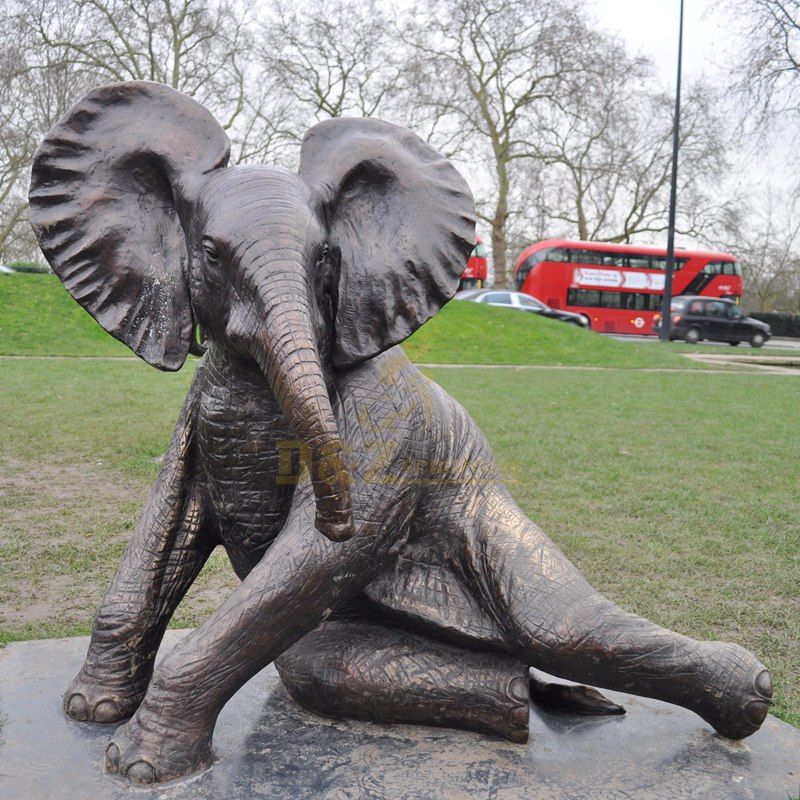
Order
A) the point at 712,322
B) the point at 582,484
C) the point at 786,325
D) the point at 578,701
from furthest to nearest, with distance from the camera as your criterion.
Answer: the point at 786,325 < the point at 712,322 < the point at 582,484 < the point at 578,701

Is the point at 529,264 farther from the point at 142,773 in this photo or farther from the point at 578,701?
the point at 142,773

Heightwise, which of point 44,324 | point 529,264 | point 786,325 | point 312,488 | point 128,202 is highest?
point 529,264

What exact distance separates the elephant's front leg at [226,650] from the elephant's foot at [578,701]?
2.40 feet

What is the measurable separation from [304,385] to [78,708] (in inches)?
42.6

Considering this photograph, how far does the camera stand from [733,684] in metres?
2.04

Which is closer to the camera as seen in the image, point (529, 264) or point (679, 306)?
point (679, 306)

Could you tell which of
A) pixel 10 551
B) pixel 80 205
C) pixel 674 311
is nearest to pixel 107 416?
pixel 10 551

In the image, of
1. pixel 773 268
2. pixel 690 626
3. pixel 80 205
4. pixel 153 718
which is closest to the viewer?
pixel 153 718

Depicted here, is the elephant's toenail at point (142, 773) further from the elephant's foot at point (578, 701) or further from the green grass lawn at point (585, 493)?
the green grass lawn at point (585, 493)

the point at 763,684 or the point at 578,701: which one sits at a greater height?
the point at 763,684

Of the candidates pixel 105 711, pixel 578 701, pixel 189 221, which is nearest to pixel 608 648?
pixel 578 701

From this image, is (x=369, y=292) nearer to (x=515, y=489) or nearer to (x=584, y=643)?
(x=584, y=643)

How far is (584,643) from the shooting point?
1.99 metres

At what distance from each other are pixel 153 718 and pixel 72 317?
1663 cm
